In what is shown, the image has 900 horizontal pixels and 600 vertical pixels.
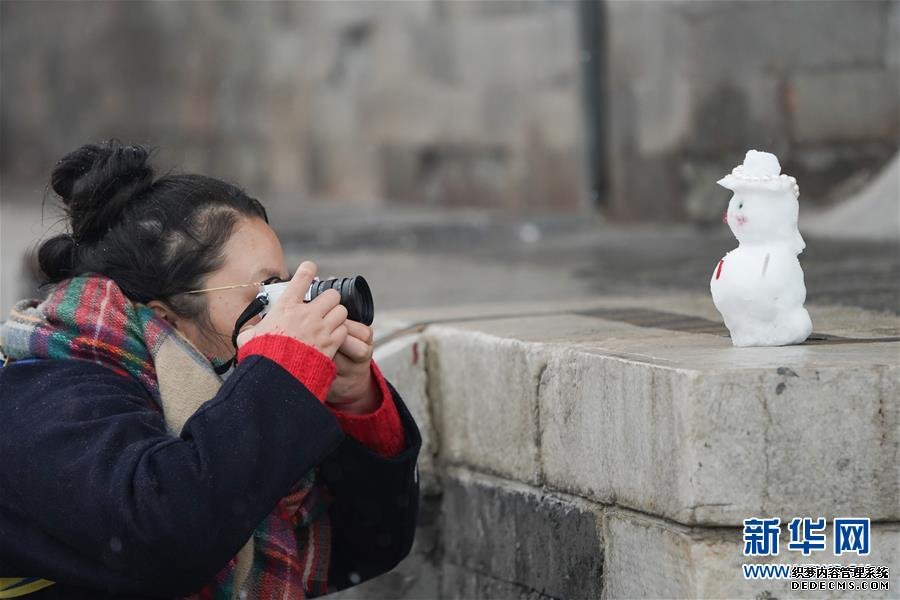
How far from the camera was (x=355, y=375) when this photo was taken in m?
2.22

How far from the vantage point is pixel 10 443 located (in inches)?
78.7

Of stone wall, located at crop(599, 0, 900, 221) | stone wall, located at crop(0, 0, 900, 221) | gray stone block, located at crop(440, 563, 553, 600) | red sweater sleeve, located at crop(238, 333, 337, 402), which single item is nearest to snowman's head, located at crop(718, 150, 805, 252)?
red sweater sleeve, located at crop(238, 333, 337, 402)

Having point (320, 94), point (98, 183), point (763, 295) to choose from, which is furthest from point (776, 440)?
Answer: point (320, 94)

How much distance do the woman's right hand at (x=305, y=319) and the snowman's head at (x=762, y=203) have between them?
66 centimetres

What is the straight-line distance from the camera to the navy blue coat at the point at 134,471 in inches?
75.7

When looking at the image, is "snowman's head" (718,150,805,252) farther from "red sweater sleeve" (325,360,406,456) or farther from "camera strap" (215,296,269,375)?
"camera strap" (215,296,269,375)

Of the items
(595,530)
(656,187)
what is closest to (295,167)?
(656,187)

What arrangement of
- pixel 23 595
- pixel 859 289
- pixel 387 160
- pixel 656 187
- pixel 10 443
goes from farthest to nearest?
pixel 387 160, pixel 656 187, pixel 859 289, pixel 23 595, pixel 10 443

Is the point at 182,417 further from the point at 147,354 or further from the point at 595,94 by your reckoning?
the point at 595,94

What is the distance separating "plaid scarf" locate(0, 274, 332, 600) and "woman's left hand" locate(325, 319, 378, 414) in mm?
194

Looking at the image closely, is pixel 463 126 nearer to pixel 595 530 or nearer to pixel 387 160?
pixel 387 160

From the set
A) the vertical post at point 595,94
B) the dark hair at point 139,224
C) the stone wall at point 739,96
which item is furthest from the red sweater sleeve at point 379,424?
the vertical post at point 595,94

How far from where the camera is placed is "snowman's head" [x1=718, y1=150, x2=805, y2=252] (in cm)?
225

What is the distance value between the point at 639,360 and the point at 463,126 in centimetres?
552
